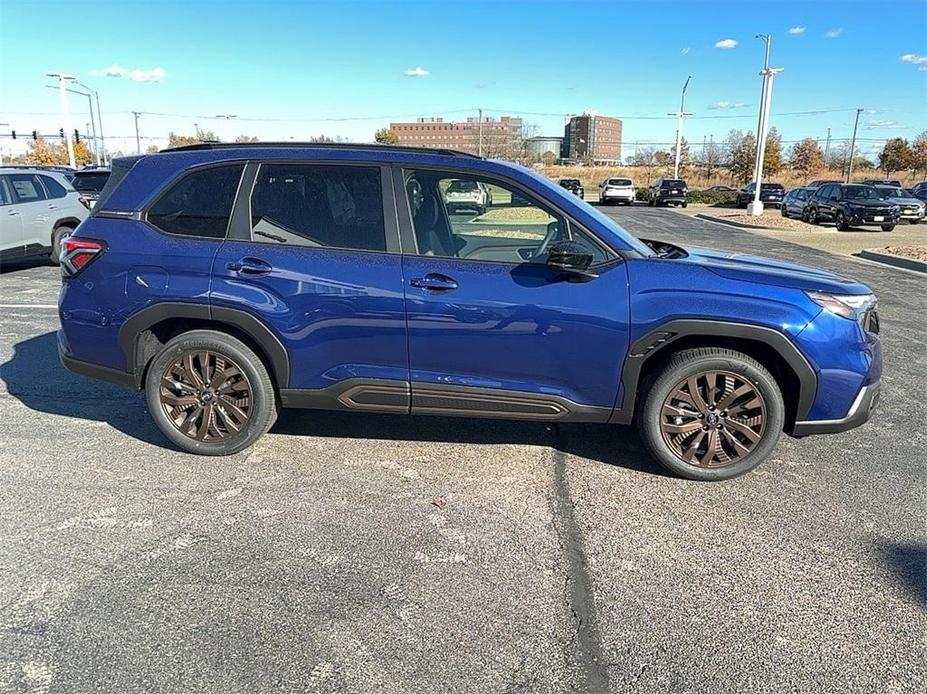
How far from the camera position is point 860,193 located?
23.8m

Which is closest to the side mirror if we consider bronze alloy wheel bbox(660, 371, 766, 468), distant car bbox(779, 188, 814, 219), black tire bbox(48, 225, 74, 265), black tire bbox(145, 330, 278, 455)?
bronze alloy wheel bbox(660, 371, 766, 468)

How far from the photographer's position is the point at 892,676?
235 cm

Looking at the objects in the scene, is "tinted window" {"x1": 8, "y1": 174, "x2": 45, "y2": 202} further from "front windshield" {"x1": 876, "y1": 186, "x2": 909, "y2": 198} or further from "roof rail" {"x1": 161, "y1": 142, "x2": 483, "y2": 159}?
"front windshield" {"x1": 876, "y1": 186, "x2": 909, "y2": 198}

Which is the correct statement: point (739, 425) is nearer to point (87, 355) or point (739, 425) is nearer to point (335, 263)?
point (335, 263)

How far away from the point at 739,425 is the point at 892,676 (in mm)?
1585

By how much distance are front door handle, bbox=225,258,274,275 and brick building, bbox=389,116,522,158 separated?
199ft

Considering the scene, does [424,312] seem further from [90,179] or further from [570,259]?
[90,179]

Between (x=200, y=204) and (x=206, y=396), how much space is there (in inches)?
46.5

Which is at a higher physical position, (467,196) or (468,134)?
(468,134)

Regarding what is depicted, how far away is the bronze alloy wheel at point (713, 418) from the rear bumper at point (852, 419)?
26 centimetres

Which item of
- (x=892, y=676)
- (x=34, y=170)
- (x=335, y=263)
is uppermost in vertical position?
(x=34, y=170)

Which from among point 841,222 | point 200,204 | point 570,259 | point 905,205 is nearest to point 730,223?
point 841,222

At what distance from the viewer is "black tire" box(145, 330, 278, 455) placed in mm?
3953

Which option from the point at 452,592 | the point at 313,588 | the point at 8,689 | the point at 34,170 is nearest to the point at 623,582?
the point at 452,592
